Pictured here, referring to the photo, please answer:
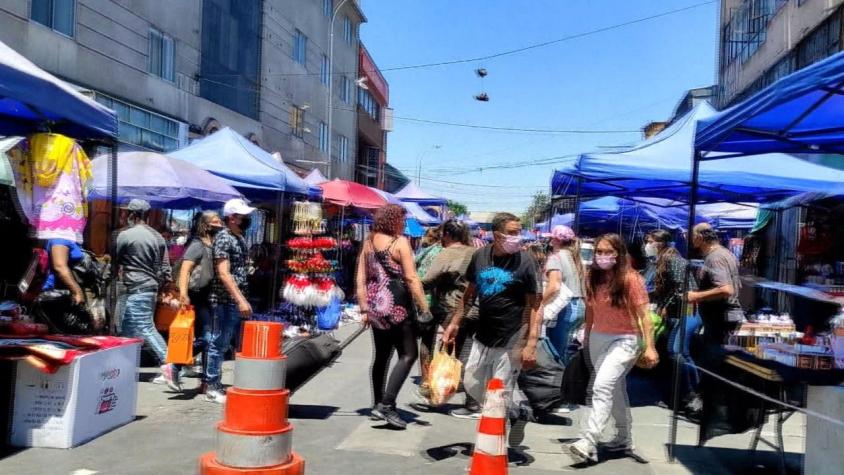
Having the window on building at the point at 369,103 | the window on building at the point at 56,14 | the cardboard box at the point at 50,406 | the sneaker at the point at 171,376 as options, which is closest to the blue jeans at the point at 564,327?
the sneaker at the point at 171,376

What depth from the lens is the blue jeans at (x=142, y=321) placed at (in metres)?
7.92

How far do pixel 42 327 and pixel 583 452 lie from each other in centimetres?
431

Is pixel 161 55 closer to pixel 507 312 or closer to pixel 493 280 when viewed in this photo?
pixel 493 280

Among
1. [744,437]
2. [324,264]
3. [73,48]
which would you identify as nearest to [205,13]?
[73,48]

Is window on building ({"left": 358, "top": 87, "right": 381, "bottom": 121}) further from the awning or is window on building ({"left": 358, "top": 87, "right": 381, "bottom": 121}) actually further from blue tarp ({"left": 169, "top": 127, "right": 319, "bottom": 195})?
the awning

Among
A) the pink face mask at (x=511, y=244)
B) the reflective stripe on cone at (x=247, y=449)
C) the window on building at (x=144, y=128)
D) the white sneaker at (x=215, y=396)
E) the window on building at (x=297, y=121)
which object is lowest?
the white sneaker at (x=215, y=396)

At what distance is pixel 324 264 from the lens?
11.8 metres

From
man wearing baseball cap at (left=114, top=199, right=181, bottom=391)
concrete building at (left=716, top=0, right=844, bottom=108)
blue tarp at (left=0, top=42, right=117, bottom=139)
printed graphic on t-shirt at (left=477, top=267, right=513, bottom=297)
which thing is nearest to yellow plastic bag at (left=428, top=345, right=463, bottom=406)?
printed graphic on t-shirt at (left=477, top=267, right=513, bottom=297)

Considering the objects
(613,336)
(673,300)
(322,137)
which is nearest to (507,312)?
(613,336)

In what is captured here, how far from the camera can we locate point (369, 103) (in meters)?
49.6

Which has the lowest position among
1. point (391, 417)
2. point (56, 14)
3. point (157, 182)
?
point (391, 417)

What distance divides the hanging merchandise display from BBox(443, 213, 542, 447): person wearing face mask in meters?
3.31

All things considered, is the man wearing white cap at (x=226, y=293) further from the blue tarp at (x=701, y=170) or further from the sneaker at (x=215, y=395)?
the blue tarp at (x=701, y=170)

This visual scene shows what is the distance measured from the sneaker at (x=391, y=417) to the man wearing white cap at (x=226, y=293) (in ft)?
5.42
